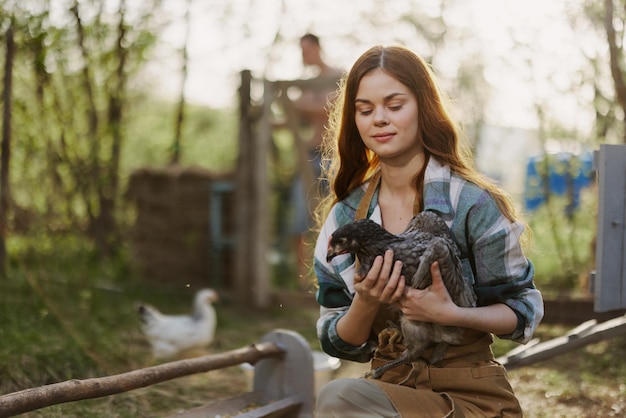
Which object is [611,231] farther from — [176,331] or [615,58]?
[176,331]

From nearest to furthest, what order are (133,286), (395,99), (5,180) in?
(395,99) < (5,180) < (133,286)

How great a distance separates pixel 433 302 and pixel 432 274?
0.07m

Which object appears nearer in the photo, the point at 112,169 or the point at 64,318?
the point at 64,318

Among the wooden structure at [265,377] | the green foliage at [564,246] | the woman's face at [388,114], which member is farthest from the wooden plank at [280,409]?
the green foliage at [564,246]

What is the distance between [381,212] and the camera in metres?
2.14

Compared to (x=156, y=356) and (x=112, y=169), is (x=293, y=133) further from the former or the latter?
(x=156, y=356)

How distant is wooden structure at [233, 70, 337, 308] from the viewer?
6.61 metres

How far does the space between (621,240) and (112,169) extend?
529 centimetres

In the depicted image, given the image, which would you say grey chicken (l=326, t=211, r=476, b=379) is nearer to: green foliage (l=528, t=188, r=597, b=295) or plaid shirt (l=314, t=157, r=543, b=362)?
plaid shirt (l=314, t=157, r=543, b=362)

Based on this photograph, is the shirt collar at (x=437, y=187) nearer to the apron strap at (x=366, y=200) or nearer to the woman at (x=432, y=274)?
the woman at (x=432, y=274)

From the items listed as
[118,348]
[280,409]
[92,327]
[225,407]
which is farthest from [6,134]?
[280,409]

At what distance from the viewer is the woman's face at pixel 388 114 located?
205 cm

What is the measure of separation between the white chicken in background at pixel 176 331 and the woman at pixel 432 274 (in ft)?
8.76

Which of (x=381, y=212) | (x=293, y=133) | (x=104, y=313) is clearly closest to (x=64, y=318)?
(x=104, y=313)
